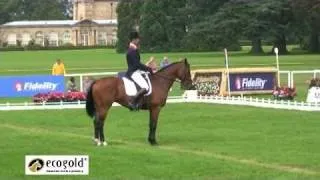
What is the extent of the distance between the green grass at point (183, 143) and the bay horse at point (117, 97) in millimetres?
549

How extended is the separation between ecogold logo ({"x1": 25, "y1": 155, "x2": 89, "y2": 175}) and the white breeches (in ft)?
23.0

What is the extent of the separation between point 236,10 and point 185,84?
76.1 meters

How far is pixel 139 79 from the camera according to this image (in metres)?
19.1

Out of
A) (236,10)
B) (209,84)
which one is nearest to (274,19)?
(236,10)

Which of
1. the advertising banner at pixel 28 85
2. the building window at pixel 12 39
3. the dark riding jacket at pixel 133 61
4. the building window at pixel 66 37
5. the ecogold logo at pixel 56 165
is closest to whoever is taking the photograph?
the ecogold logo at pixel 56 165

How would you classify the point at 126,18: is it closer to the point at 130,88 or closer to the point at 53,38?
the point at 53,38

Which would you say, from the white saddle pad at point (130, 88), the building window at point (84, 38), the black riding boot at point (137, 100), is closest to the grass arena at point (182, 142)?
the black riding boot at point (137, 100)

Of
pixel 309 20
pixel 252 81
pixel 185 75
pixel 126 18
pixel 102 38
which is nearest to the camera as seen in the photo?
pixel 185 75

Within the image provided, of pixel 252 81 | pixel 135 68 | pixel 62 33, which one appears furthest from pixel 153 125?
pixel 62 33

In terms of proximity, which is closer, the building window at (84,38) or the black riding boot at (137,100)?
the black riding boot at (137,100)

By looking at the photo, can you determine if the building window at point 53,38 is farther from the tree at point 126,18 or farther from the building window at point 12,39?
the tree at point 126,18

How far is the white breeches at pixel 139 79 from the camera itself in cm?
1909

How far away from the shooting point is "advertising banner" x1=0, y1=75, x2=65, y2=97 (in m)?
35.9

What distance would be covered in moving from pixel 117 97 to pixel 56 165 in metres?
7.35
